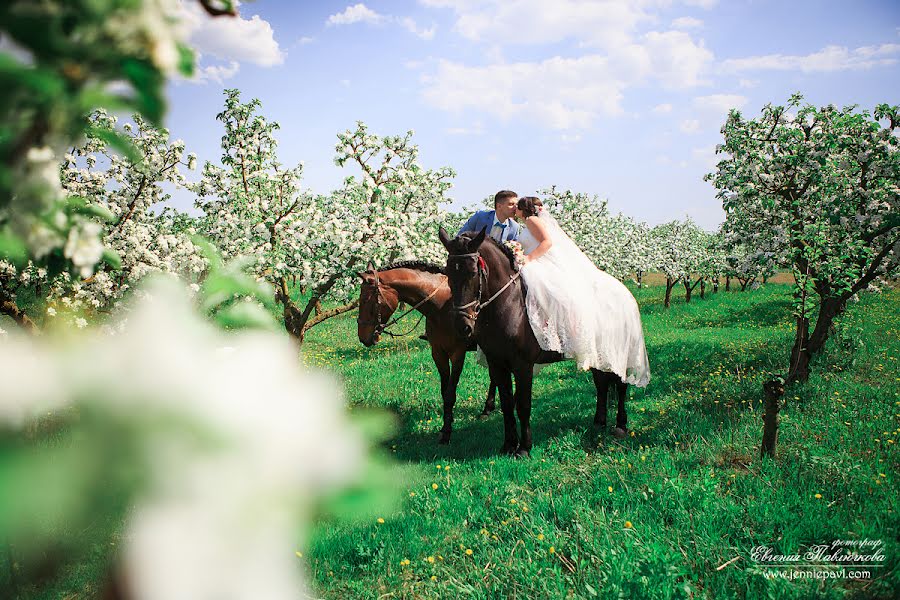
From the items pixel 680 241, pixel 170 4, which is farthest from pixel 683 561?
pixel 680 241

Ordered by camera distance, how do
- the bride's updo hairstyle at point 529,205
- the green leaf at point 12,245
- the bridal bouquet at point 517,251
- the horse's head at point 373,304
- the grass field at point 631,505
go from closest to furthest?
the green leaf at point 12,245
the grass field at point 631,505
the bridal bouquet at point 517,251
the bride's updo hairstyle at point 529,205
the horse's head at point 373,304

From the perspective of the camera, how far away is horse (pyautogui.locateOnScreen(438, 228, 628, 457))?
547cm

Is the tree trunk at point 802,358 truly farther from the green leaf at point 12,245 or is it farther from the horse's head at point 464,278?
the green leaf at point 12,245

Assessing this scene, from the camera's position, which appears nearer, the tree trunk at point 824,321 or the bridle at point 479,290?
the bridle at point 479,290

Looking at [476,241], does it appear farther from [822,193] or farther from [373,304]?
[822,193]

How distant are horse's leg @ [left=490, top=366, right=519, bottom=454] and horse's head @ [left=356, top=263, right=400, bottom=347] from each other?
5.78 ft

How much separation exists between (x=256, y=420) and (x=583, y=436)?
643cm

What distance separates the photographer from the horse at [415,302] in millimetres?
6867

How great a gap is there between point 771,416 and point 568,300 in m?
2.41

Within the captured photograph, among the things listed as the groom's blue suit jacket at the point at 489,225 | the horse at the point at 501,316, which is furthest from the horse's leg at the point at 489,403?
the groom's blue suit jacket at the point at 489,225

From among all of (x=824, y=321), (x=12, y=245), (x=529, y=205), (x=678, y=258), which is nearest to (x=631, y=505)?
(x=529, y=205)

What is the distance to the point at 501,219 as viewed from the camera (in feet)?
23.3

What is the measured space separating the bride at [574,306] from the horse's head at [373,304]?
1.94 meters

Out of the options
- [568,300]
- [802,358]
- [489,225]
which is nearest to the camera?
[568,300]
